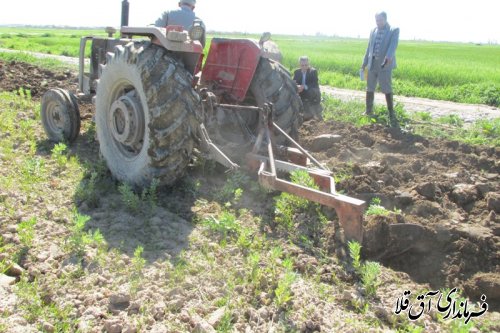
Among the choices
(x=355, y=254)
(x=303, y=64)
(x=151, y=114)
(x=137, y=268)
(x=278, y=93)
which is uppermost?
(x=303, y=64)

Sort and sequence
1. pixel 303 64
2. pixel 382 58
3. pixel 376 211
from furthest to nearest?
pixel 382 58
pixel 303 64
pixel 376 211

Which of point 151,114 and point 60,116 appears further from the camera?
point 60,116

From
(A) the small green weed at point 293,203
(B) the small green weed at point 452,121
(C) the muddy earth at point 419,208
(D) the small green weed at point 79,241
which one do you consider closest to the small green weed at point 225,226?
(C) the muddy earth at point 419,208

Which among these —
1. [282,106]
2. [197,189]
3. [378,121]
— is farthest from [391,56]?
[197,189]

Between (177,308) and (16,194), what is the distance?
2.28 metres

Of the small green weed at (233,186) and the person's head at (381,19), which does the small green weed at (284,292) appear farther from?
the person's head at (381,19)

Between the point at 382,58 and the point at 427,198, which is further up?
the point at 382,58

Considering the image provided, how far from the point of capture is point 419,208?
14.5ft

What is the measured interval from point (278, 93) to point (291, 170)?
1.33 metres

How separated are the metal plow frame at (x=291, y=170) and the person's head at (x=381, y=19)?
192 inches

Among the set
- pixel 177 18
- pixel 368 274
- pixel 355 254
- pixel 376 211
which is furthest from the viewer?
pixel 177 18

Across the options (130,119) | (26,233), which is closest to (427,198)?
(130,119)

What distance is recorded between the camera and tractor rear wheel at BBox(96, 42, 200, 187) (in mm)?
4242

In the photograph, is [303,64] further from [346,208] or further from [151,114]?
[346,208]
